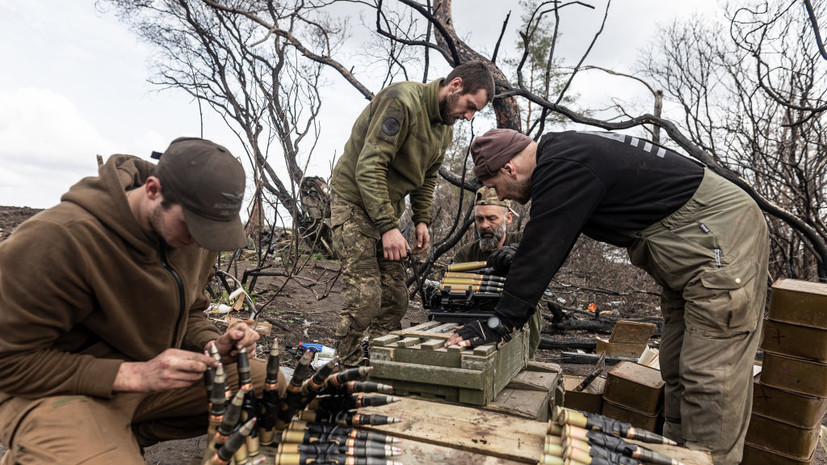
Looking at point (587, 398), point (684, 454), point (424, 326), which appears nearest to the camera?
point (684, 454)

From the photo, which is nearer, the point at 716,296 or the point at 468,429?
the point at 468,429

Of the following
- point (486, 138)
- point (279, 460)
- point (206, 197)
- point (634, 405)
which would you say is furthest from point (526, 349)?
point (206, 197)

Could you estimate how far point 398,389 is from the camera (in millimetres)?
2688

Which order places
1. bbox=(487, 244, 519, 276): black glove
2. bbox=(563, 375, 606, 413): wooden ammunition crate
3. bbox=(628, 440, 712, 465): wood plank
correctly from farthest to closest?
bbox=(563, 375, 606, 413): wooden ammunition crate
bbox=(487, 244, 519, 276): black glove
bbox=(628, 440, 712, 465): wood plank

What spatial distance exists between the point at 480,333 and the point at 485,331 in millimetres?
38

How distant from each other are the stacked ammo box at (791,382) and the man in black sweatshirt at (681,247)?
2.64ft

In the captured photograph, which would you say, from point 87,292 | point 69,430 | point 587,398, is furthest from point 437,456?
point 587,398

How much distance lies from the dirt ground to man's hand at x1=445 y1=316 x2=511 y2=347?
1.95 m

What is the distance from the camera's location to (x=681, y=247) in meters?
2.72

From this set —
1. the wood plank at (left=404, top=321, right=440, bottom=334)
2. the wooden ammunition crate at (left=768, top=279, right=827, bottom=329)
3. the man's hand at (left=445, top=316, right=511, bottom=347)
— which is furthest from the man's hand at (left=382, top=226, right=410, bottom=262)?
the wooden ammunition crate at (left=768, top=279, right=827, bottom=329)

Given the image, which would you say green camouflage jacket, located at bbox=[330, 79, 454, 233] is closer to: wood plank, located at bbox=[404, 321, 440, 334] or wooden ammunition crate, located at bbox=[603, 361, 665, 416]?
wood plank, located at bbox=[404, 321, 440, 334]

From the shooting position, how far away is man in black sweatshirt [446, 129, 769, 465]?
2676 millimetres

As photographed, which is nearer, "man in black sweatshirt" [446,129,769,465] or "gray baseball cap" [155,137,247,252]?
"gray baseball cap" [155,137,247,252]

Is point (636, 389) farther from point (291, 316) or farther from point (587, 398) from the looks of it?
point (291, 316)
